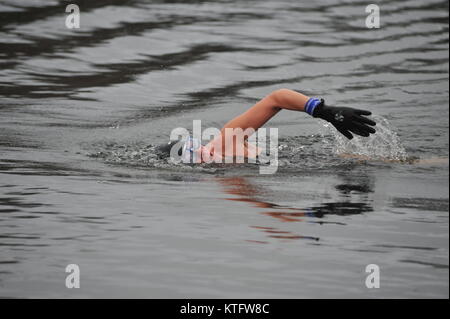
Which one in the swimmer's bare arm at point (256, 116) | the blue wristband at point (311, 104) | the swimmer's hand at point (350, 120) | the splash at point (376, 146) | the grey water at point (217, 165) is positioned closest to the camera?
the grey water at point (217, 165)

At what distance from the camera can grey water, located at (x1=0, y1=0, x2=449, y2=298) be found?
614 centimetres

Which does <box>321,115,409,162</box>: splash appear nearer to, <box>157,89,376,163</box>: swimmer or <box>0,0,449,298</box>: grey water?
<box>0,0,449,298</box>: grey water

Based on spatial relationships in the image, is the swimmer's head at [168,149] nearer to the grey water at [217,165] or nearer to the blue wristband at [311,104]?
the grey water at [217,165]

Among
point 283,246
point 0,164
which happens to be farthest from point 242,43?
point 283,246

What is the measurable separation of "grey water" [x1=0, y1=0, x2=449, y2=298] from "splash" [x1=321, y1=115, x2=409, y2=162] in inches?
1.1

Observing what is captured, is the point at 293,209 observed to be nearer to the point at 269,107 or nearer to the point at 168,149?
the point at 269,107

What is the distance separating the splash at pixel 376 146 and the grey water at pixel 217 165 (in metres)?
0.03

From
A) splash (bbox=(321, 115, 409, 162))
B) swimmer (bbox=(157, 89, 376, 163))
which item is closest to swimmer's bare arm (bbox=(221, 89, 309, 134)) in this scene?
swimmer (bbox=(157, 89, 376, 163))

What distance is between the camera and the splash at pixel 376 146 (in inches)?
387

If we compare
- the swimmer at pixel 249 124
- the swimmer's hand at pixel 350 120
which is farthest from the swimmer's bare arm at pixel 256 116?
the swimmer's hand at pixel 350 120

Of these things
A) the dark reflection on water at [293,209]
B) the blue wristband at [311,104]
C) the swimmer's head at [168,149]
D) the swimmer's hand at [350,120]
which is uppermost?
the blue wristband at [311,104]

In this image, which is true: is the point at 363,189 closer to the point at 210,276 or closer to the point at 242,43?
the point at 210,276

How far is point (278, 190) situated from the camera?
8.38 m

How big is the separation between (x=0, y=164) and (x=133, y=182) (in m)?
1.85
